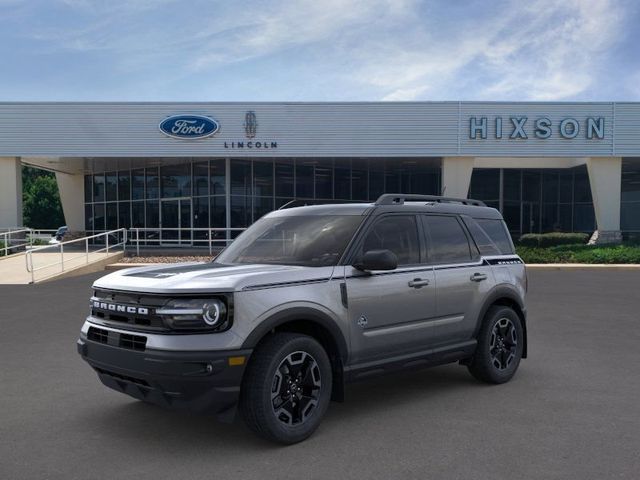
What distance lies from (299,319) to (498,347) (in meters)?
2.77

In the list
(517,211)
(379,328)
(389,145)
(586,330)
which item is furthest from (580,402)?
(517,211)

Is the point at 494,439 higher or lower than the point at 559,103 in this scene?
lower

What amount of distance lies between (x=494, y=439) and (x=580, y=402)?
1.47 m

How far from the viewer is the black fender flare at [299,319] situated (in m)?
4.16

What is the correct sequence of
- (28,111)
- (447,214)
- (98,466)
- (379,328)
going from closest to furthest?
1. (98,466)
2. (379,328)
3. (447,214)
4. (28,111)

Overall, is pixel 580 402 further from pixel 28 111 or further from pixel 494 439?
pixel 28 111

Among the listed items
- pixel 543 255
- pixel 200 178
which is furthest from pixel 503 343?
pixel 200 178

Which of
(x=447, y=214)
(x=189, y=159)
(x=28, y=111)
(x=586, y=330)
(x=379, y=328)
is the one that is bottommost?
(x=586, y=330)

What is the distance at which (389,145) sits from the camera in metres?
25.8

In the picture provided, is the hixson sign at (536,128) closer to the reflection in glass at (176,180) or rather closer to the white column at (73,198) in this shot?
the reflection in glass at (176,180)

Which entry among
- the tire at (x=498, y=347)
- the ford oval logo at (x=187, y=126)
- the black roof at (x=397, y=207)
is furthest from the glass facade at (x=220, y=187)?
the tire at (x=498, y=347)

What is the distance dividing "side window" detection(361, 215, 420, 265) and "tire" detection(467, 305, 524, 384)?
1.26 meters

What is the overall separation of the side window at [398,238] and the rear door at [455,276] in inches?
7.5

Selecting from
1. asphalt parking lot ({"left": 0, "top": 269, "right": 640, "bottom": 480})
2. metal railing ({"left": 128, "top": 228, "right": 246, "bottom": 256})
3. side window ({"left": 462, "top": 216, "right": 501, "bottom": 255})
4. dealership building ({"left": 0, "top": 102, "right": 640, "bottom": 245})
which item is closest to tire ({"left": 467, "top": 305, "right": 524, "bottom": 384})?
asphalt parking lot ({"left": 0, "top": 269, "right": 640, "bottom": 480})
